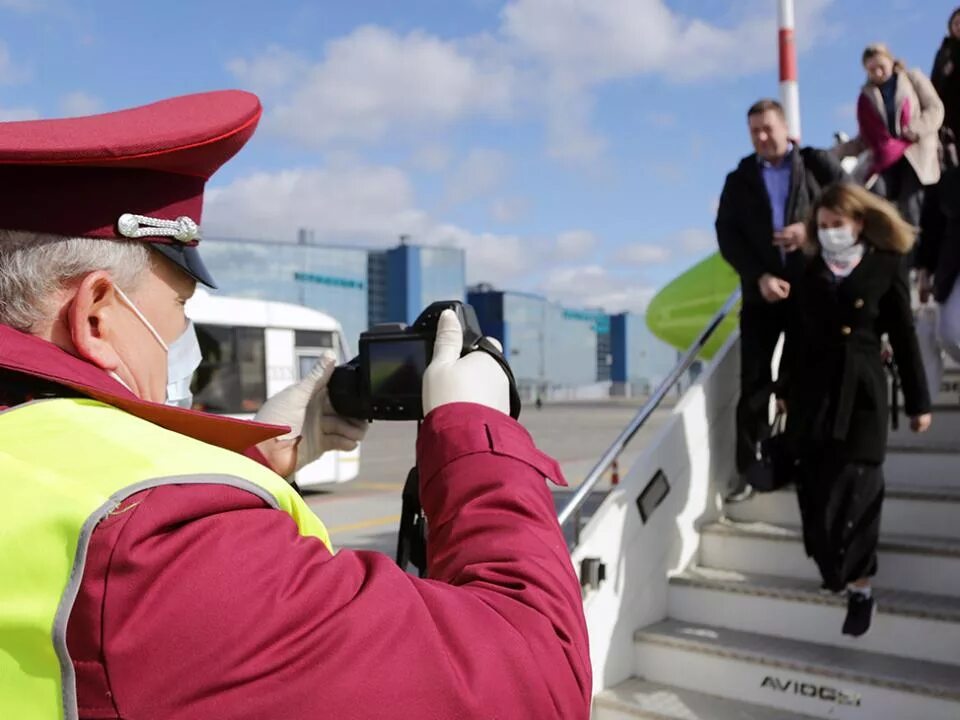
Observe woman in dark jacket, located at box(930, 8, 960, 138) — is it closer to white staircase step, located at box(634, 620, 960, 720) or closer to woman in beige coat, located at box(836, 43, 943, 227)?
woman in beige coat, located at box(836, 43, 943, 227)

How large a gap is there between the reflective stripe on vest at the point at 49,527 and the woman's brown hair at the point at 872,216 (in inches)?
133

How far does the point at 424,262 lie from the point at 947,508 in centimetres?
4999

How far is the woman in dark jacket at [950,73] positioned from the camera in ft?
15.8

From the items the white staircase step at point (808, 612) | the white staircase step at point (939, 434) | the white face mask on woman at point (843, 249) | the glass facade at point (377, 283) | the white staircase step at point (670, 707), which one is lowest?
the white staircase step at point (670, 707)

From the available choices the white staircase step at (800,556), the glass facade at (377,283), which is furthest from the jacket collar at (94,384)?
the glass facade at (377,283)

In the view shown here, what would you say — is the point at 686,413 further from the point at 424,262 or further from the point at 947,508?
the point at 424,262

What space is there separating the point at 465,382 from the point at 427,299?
168ft

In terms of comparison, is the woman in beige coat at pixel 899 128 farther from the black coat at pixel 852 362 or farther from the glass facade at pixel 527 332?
the glass facade at pixel 527 332

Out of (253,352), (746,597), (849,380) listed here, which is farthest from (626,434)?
(253,352)

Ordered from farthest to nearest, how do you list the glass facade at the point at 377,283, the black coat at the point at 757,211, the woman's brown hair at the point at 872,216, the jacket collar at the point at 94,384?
the glass facade at the point at 377,283
the black coat at the point at 757,211
the woman's brown hair at the point at 872,216
the jacket collar at the point at 94,384

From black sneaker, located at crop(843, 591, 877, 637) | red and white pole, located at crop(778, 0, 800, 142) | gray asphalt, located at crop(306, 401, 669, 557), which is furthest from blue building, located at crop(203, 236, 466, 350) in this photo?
black sneaker, located at crop(843, 591, 877, 637)

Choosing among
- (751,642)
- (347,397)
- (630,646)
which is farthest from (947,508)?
(347,397)

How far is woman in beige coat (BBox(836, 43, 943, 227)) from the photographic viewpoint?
5.06 meters

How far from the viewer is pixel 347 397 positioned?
4.53ft
